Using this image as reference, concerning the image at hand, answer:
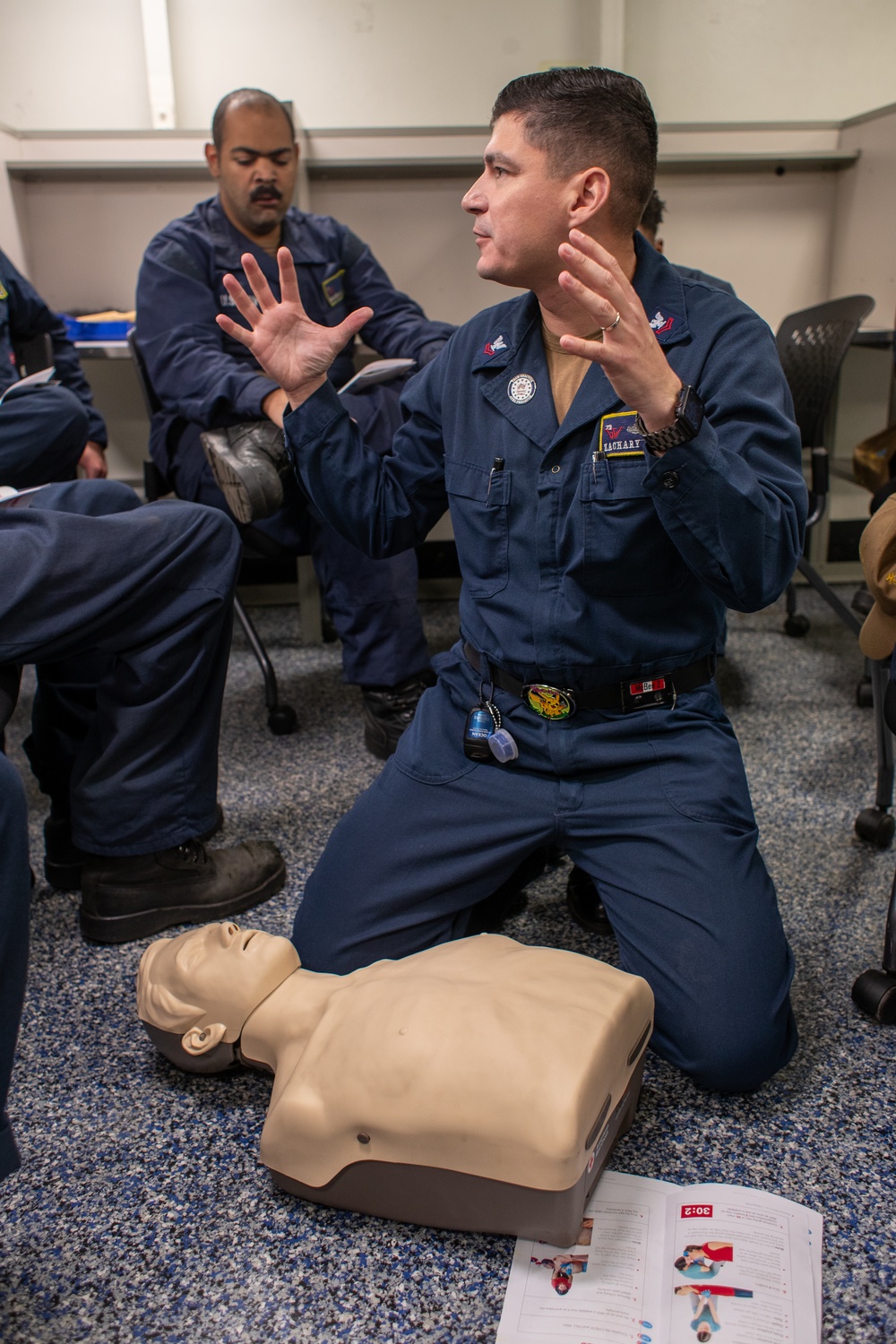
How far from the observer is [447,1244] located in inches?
36.7

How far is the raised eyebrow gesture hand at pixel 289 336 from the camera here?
120 centimetres

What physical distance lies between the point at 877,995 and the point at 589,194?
101cm

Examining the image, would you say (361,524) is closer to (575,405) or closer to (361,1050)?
(575,405)

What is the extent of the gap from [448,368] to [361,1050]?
86cm

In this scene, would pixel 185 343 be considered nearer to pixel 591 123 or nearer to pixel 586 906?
pixel 591 123

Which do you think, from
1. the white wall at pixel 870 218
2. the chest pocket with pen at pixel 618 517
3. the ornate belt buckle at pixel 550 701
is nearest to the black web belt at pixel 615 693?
the ornate belt buckle at pixel 550 701

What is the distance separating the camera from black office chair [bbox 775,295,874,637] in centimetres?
230

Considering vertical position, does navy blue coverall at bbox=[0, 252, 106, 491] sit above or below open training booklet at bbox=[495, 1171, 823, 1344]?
above

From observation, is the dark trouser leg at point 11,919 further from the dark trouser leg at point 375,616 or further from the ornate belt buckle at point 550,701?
the dark trouser leg at point 375,616

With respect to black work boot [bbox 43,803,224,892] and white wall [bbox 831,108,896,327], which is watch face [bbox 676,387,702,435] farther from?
white wall [bbox 831,108,896,327]

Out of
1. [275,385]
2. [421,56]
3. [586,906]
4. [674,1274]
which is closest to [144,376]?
[275,385]

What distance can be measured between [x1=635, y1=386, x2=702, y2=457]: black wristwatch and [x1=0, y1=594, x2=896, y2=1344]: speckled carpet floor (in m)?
0.70

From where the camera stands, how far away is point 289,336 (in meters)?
1.23

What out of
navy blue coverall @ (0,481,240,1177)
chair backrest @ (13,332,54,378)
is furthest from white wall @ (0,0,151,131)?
navy blue coverall @ (0,481,240,1177)
